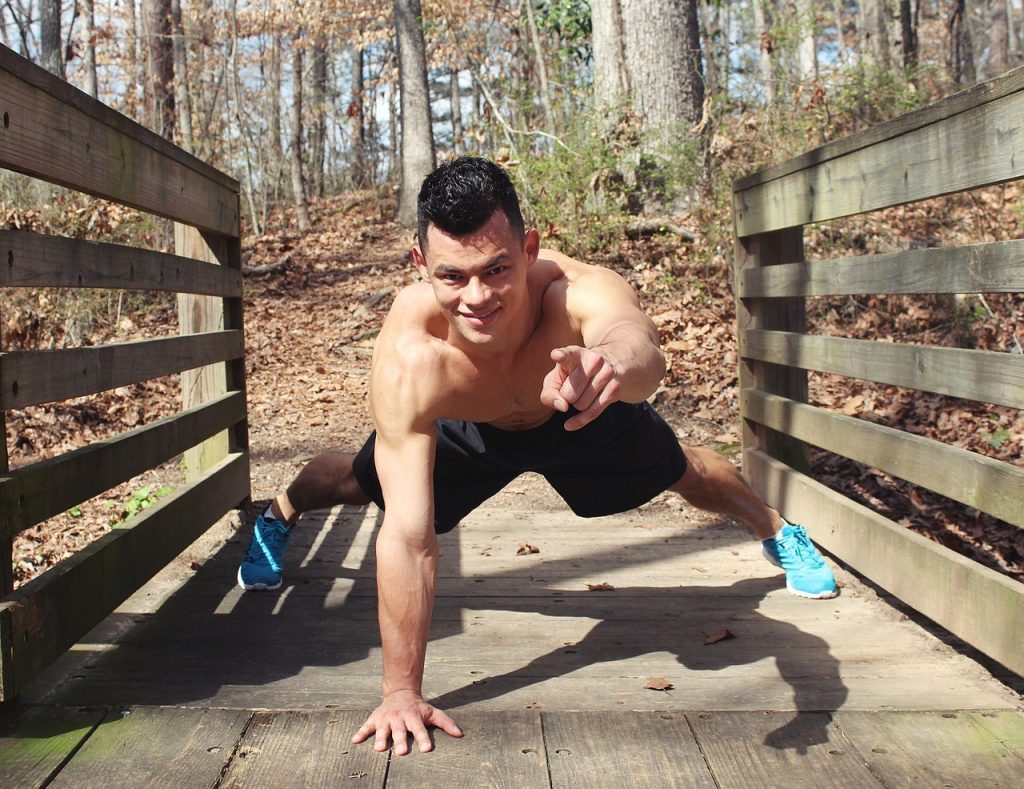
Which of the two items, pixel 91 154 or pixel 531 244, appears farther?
pixel 91 154

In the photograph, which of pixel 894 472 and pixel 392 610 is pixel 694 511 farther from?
pixel 392 610

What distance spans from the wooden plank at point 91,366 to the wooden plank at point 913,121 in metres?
2.64

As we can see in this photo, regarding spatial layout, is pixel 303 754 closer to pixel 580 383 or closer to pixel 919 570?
pixel 580 383

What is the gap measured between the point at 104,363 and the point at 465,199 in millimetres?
1444

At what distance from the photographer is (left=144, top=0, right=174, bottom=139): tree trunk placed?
40.4 feet

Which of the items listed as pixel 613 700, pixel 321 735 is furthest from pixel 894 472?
pixel 321 735

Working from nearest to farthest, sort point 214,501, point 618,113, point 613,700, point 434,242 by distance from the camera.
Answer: point 434,242 → point 613,700 → point 214,501 → point 618,113

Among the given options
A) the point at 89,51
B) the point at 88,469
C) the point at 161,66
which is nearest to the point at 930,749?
the point at 88,469

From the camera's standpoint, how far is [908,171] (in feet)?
11.0

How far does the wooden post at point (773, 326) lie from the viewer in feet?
16.4

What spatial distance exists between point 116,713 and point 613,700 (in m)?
1.38

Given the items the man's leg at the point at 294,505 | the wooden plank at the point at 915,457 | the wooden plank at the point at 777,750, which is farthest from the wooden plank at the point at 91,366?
the wooden plank at the point at 915,457

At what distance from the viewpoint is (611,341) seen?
2293mm

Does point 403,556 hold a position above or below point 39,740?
above
